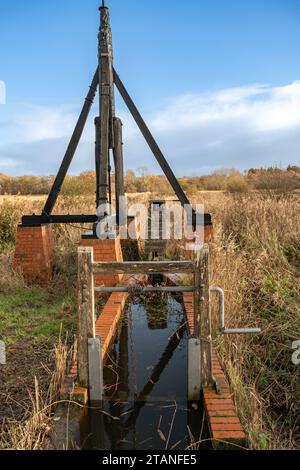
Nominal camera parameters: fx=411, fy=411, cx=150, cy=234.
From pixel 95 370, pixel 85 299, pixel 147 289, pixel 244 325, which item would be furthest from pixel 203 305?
pixel 244 325

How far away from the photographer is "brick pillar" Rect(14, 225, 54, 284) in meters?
7.33

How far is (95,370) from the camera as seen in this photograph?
10.8 ft

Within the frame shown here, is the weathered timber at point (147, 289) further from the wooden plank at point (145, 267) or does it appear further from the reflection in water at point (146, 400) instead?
the reflection in water at point (146, 400)

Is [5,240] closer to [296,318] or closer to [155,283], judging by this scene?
[155,283]

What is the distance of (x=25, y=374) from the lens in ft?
12.5

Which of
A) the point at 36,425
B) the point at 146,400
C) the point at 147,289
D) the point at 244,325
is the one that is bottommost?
the point at 146,400

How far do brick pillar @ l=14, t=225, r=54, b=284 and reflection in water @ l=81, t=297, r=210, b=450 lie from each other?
279 centimetres

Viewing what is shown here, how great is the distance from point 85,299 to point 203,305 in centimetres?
92

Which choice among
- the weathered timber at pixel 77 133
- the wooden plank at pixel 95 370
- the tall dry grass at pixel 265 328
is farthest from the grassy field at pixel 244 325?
the weathered timber at pixel 77 133

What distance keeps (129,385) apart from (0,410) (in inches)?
43.2

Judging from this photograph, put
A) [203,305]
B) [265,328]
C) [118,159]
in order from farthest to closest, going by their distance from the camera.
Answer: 1. [118,159]
2. [265,328]
3. [203,305]

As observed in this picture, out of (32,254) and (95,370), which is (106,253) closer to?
(32,254)

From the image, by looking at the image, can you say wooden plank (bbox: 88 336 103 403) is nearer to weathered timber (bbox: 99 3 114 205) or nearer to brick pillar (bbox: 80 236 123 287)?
brick pillar (bbox: 80 236 123 287)

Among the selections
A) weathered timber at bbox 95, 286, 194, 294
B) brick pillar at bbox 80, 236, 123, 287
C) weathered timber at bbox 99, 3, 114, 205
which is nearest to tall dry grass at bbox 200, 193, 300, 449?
weathered timber at bbox 95, 286, 194, 294
